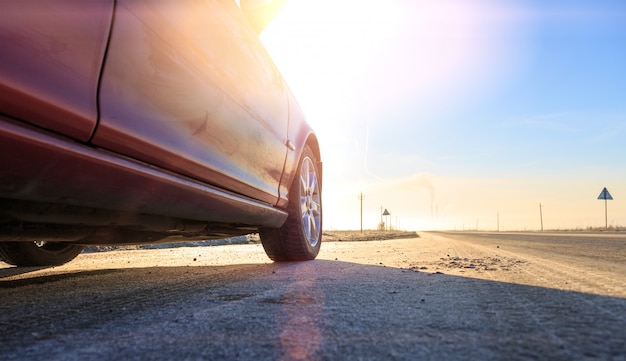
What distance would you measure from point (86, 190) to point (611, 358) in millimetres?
1739

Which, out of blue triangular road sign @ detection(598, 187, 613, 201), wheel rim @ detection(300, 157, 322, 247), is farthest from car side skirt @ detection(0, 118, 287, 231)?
blue triangular road sign @ detection(598, 187, 613, 201)

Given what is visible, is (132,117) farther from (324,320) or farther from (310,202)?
(310,202)

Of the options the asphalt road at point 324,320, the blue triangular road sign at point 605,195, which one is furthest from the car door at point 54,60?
the blue triangular road sign at point 605,195

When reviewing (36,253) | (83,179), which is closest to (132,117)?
(83,179)

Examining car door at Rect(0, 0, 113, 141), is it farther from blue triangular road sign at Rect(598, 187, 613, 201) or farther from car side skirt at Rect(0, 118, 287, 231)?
blue triangular road sign at Rect(598, 187, 613, 201)

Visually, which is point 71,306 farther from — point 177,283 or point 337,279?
point 337,279

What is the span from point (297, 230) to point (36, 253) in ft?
7.89

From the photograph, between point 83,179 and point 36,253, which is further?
point 36,253

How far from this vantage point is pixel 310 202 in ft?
15.2

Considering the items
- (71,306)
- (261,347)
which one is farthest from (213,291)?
(261,347)

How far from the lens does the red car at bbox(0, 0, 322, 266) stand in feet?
4.54

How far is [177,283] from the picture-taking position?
2.61 metres

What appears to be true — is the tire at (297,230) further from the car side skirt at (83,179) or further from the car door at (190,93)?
the car side skirt at (83,179)

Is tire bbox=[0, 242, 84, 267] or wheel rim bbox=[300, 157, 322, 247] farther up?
wheel rim bbox=[300, 157, 322, 247]
